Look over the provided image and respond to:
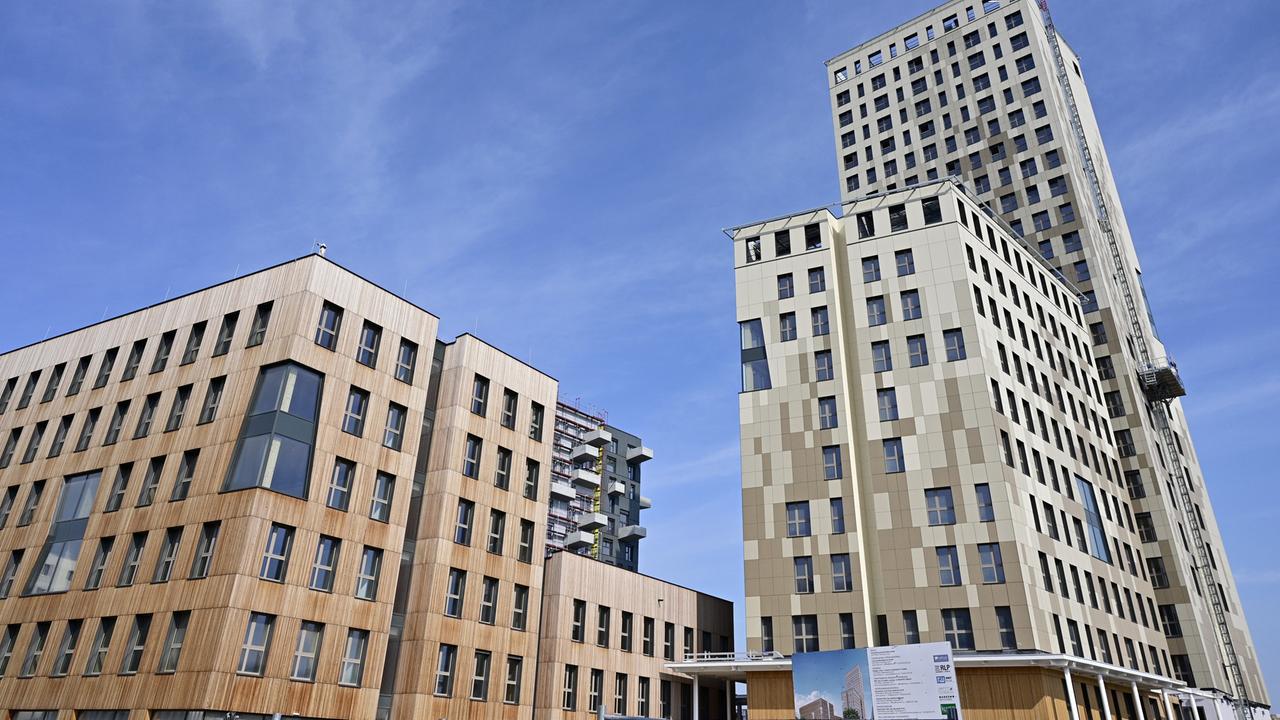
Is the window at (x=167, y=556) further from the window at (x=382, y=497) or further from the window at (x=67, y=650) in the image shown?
the window at (x=382, y=497)

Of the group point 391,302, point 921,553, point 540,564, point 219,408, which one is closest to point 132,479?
point 219,408

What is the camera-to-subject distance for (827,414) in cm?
5581

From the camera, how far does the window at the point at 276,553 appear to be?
3588cm

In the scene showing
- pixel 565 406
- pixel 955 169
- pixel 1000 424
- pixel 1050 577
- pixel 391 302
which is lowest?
pixel 1050 577

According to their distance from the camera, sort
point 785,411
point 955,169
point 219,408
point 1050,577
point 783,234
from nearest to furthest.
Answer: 1. point 219,408
2. point 1050,577
3. point 785,411
4. point 783,234
5. point 955,169

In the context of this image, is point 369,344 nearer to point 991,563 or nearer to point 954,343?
point 954,343

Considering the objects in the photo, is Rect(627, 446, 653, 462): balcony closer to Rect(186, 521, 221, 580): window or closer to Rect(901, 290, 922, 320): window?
Rect(901, 290, 922, 320): window

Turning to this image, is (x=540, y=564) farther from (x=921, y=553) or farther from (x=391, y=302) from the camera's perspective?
(x=921, y=553)

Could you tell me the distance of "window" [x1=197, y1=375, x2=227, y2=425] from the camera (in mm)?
40250

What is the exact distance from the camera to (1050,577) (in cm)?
4916

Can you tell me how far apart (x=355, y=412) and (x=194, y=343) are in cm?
1025

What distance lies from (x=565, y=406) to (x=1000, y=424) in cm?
7191

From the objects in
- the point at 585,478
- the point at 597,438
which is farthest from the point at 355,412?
the point at 597,438

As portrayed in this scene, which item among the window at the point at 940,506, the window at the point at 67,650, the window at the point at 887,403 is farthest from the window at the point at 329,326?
the window at the point at 940,506
